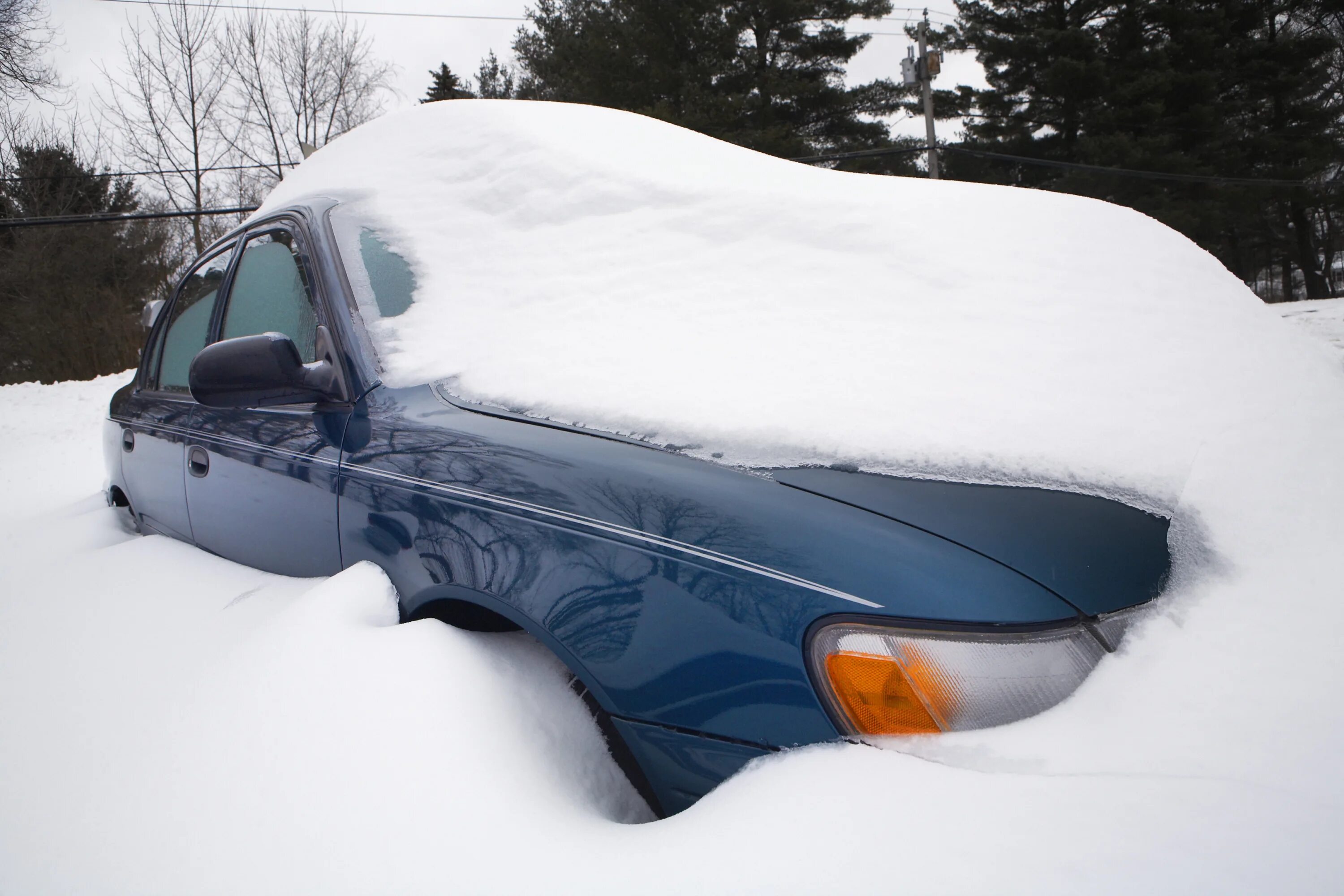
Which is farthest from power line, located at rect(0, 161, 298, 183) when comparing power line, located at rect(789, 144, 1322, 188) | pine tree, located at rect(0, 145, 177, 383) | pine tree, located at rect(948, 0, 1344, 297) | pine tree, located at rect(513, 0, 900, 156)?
pine tree, located at rect(948, 0, 1344, 297)

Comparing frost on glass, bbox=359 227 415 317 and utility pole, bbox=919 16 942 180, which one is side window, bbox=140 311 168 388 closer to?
frost on glass, bbox=359 227 415 317

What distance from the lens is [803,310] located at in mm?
1491

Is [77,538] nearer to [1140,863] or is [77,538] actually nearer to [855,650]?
[855,650]

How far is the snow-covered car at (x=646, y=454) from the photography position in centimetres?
100

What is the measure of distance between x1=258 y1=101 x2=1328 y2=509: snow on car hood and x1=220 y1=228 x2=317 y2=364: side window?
0.65 ft

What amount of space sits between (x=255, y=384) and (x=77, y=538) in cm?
194

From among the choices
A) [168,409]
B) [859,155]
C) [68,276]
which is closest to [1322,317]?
[859,155]

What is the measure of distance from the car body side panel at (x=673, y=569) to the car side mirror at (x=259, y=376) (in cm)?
43

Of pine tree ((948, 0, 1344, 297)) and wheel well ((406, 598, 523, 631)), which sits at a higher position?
pine tree ((948, 0, 1344, 297))

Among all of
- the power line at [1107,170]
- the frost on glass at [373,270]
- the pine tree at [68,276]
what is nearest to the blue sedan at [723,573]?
the frost on glass at [373,270]

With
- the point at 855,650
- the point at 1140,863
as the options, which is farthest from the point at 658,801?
the point at 1140,863

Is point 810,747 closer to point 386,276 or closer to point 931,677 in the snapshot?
point 931,677

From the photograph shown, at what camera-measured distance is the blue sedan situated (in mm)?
981

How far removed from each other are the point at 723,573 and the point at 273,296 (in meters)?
1.74
